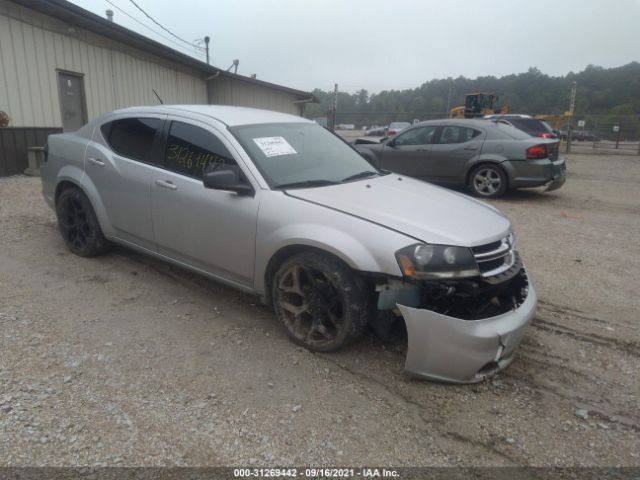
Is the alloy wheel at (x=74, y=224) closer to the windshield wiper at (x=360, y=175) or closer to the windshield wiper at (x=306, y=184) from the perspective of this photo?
the windshield wiper at (x=306, y=184)

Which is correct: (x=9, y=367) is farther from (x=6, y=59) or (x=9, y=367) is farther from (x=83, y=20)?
(x=83, y=20)

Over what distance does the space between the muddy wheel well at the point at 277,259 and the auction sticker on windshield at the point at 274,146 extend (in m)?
0.82

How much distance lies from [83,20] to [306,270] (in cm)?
1008

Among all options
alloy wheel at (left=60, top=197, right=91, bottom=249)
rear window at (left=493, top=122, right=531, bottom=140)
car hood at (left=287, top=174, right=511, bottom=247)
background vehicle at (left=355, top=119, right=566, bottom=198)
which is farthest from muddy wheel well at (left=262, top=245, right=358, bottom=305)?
rear window at (left=493, top=122, right=531, bottom=140)

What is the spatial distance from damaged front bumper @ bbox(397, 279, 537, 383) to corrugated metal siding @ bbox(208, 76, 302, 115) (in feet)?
54.8

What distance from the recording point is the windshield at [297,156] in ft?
11.0

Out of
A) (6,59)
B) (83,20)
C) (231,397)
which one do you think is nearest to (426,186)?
→ (231,397)

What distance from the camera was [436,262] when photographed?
2.61 meters

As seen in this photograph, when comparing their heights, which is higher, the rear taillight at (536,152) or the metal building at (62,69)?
the metal building at (62,69)

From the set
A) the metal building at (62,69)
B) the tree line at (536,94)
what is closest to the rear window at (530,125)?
the metal building at (62,69)

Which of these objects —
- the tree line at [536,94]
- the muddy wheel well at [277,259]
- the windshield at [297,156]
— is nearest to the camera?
the muddy wheel well at [277,259]

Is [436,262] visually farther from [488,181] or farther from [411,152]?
[411,152]

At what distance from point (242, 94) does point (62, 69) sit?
9254 mm

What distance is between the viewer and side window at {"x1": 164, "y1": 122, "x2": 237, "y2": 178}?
3461 mm
